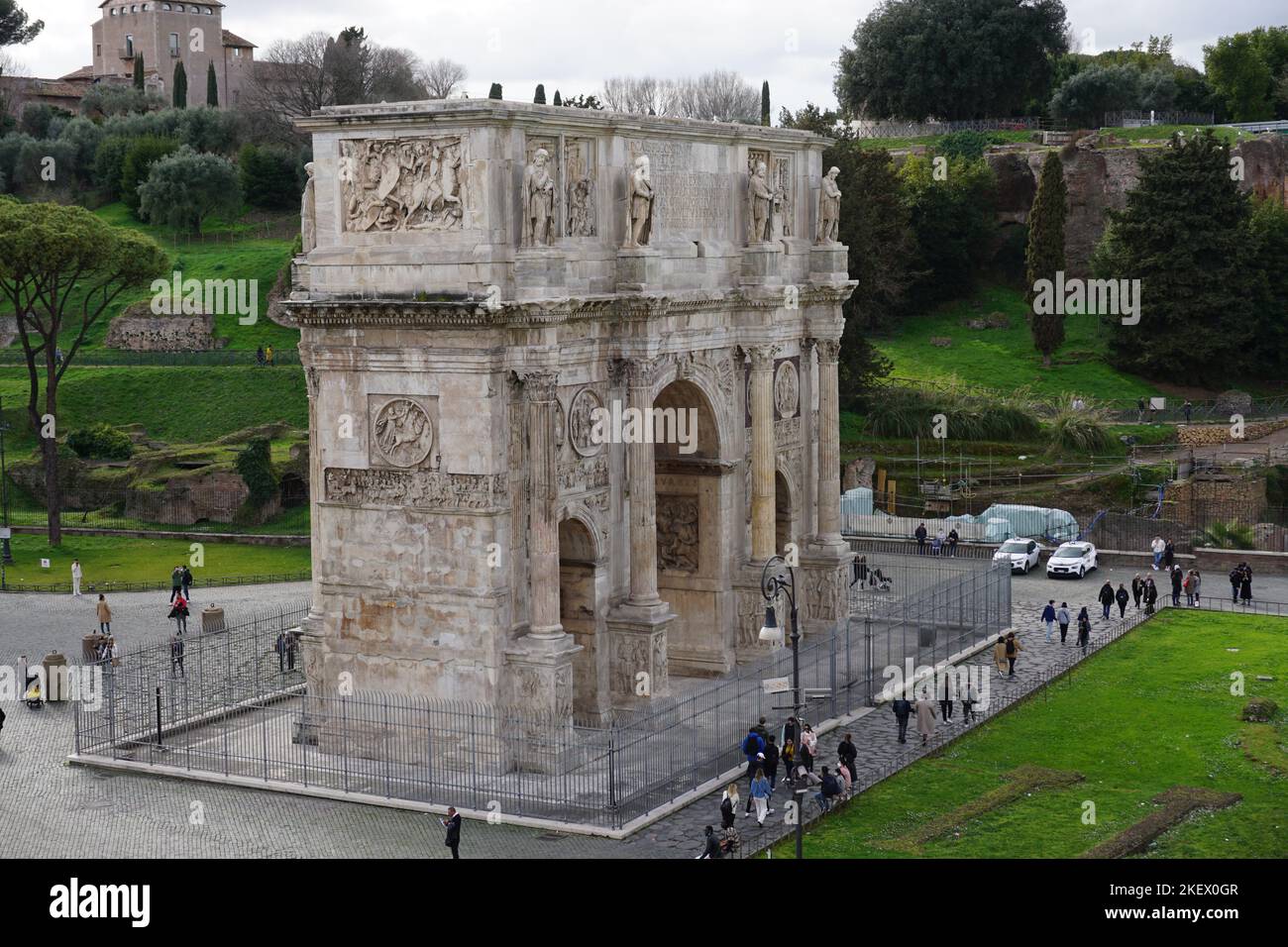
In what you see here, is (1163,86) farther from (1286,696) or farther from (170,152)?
(1286,696)

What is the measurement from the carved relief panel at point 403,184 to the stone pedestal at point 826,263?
42.2 ft

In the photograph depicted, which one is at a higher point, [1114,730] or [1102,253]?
[1102,253]

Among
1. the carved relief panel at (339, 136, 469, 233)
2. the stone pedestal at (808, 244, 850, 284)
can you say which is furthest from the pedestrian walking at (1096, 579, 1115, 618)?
the carved relief panel at (339, 136, 469, 233)

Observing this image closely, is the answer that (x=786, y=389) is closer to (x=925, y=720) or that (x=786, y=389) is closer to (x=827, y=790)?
(x=925, y=720)

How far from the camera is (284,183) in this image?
93562 millimetres

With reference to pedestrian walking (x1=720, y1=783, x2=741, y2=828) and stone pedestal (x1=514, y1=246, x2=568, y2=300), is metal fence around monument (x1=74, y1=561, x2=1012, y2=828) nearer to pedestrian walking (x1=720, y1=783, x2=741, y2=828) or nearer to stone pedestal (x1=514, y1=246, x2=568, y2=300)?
pedestrian walking (x1=720, y1=783, x2=741, y2=828)

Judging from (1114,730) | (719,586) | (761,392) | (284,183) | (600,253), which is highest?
(284,183)

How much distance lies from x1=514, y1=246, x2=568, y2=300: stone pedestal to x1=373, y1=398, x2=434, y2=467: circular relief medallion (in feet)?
9.00

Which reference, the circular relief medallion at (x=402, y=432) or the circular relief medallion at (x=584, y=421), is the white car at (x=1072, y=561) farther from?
the circular relief medallion at (x=402, y=432)

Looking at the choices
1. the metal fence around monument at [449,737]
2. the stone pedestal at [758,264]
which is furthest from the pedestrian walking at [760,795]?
the stone pedestal at [758,264]

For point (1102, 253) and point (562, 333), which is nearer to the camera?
point (562, 333)

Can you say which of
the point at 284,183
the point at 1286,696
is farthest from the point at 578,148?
the point at 284,183

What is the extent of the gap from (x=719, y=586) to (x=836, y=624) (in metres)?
5.01

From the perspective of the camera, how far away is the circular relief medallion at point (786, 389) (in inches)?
1635
